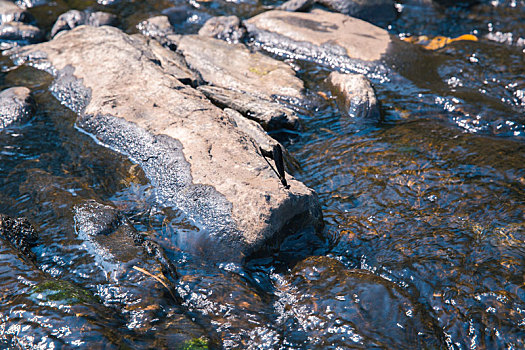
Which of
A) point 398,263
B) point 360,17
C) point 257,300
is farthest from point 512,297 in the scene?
point 360,17

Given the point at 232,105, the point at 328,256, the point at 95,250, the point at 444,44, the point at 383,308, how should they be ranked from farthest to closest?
the point at 444,44
the point at 232,105
the point at 328,256
the point at 95,250
the point at 383,308

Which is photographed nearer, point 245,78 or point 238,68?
point 245,78

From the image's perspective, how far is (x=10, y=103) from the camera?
6.41 m

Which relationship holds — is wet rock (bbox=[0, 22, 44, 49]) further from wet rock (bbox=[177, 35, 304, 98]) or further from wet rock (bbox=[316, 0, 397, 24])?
wet rock (bbox=[316, 0, 397, 24])

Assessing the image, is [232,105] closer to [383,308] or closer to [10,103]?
[10,103]

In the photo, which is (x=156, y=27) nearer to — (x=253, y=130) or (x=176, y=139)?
(x=253, y=130)

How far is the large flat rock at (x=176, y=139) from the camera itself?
4242mm

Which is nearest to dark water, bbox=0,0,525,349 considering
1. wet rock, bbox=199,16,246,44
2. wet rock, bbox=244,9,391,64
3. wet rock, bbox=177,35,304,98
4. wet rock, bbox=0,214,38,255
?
wet rock, bbox=0,214,38,255

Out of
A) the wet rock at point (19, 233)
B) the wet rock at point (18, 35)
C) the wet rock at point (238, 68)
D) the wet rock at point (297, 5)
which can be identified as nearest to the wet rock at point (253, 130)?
the wet rock at point (238, 68)

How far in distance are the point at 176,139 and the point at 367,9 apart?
6.52 meters

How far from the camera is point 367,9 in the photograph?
32.1ft

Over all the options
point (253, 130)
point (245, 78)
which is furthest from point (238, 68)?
point (253, 130)

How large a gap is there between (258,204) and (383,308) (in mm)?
1407

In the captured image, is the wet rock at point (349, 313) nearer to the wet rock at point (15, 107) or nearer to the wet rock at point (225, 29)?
the wet rock at point (15, 107)
